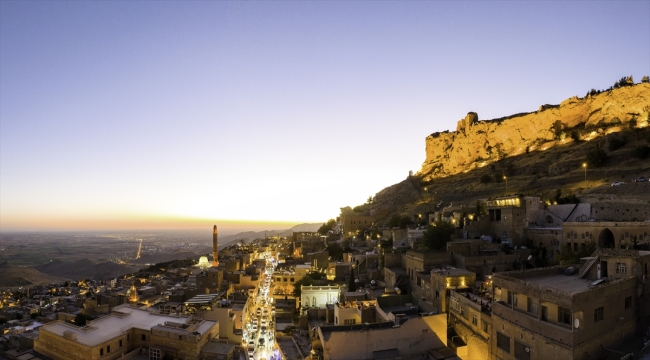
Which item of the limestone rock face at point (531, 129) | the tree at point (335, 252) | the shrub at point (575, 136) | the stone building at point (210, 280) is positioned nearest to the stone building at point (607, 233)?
the tree at point (335, 252)

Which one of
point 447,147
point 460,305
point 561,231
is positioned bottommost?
point 460,305

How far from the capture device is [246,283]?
117 feet

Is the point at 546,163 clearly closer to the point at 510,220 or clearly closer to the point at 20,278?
the point at 510,220

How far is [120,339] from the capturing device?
53.1ft

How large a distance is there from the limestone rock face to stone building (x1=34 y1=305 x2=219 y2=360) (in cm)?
Answer: 5711

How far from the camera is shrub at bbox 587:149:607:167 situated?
139 ft

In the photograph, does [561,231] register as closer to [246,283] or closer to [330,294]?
[330,294]

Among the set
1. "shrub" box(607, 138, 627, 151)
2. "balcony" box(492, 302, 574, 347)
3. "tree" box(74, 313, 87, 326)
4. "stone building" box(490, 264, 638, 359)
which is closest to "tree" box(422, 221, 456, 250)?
"stone building" box(490, 264, 638, 359)

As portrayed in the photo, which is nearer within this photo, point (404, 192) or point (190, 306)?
point (190, 306)

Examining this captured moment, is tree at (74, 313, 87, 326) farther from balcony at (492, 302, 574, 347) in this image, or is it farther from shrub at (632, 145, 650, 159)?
shrub at (632, 145, 650, 159)

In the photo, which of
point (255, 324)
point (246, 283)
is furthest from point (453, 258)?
point (246, 283)

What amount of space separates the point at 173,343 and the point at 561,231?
20.5 m

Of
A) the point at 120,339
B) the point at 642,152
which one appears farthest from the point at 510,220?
→ the point at 642,152

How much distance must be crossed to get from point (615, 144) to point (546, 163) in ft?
25.5
